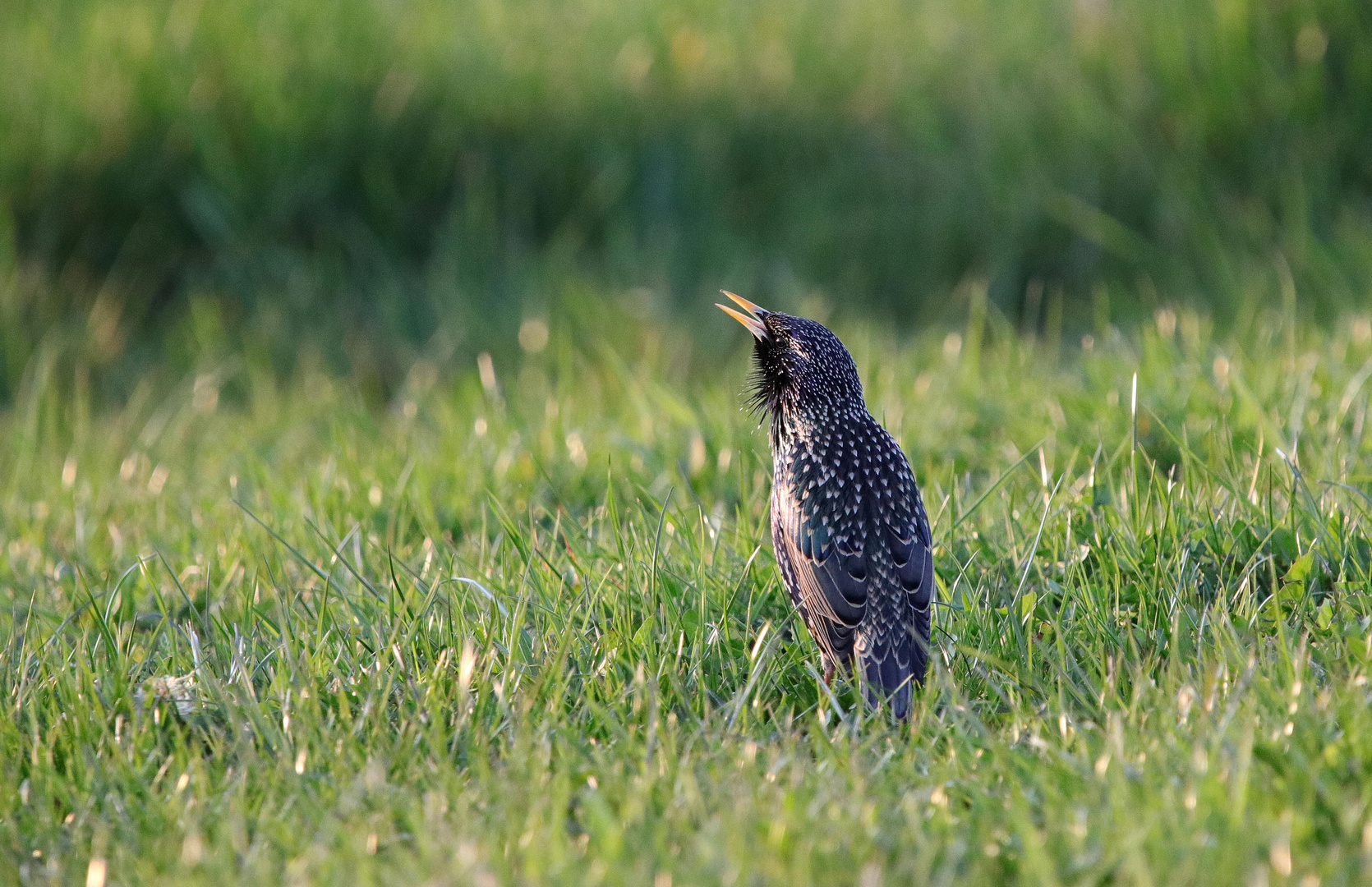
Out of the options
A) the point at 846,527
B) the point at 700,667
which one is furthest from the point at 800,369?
the point at 700,667

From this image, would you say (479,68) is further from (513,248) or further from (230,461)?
(230,461)

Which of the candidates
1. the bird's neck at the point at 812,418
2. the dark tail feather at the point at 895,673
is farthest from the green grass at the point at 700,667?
the bird's neck at the point at 812,418

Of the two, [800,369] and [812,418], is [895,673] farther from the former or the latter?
[800,369]

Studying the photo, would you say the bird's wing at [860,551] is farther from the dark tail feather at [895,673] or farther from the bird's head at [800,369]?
the bird's head at [800,369]

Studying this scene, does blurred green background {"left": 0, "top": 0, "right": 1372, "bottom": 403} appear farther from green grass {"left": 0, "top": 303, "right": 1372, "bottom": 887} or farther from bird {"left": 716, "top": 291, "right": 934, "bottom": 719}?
bird {"left": 716, "top": 291, "right": 934, "bottom": 719}

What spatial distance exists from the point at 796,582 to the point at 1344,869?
1390mm

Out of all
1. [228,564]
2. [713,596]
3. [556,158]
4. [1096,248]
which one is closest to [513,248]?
[556,158]

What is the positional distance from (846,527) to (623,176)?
4865mm

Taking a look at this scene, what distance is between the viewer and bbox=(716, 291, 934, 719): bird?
10.1 ft

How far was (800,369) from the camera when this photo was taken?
3719mm

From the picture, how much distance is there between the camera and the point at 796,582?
10.7 ft

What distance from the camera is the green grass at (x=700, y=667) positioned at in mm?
2363

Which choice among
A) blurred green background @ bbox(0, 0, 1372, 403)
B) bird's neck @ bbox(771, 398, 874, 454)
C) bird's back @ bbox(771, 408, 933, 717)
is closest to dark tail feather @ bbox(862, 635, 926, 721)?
bird's back @ bbox(771, 408, 933, 717)

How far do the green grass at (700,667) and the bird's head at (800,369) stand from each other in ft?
0.81
